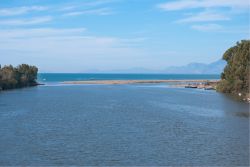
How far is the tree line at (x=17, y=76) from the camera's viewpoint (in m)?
144

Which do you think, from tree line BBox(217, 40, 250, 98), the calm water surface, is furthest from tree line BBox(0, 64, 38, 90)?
the calm water surface

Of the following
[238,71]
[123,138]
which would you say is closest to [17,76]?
[238,71]

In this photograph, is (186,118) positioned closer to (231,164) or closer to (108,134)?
(108,134)

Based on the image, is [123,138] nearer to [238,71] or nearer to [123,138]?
[123,138]

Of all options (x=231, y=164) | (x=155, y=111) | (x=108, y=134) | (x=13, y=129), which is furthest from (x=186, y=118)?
(x=231, y=164)

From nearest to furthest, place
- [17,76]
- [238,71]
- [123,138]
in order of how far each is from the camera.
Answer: [123,138] → [238,71] → [17,76]

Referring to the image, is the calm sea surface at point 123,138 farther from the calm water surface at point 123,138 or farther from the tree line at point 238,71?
the tree line at point 238,71

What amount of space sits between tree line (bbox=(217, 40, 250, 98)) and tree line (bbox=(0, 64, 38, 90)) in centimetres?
6405

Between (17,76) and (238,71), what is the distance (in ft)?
256

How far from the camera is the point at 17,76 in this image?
158 meters

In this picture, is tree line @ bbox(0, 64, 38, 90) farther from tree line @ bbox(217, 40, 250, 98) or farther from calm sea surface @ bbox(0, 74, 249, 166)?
calm sea surface @ bbox(0, 74, 249, 166)

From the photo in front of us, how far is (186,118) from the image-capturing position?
203ft

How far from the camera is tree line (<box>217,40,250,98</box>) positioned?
10840cm

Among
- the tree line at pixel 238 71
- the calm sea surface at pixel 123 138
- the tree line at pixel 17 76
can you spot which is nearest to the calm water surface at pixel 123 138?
the calm sea surface at pixel 123 138
